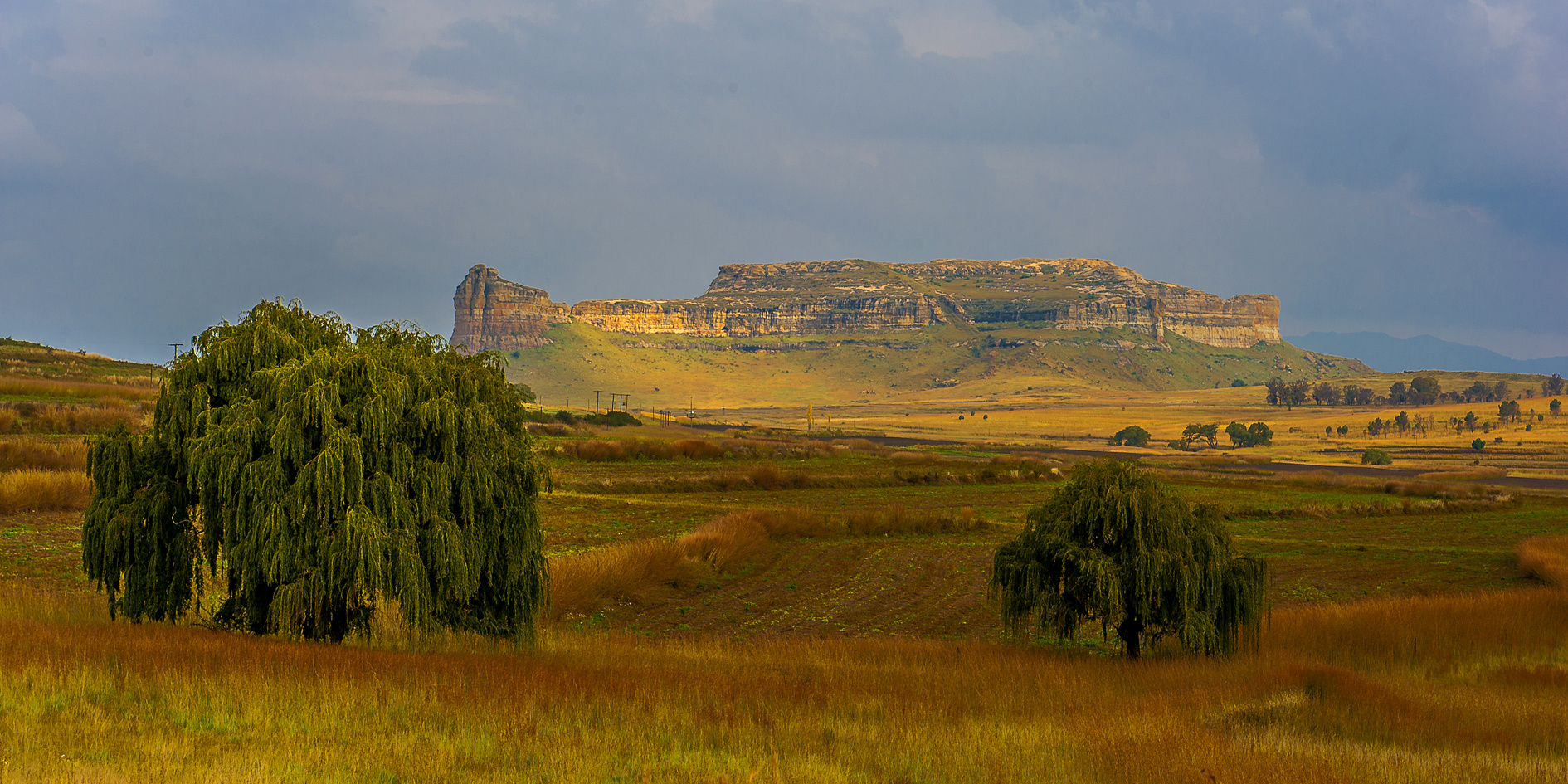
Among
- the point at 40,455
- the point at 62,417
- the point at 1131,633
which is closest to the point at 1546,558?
the point at 1131,633

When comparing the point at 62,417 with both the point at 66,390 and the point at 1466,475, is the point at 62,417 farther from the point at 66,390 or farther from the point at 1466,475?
the point at 1466,475

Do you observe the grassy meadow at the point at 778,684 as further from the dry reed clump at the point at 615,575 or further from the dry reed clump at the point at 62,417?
the dry reed clump at the point at 62,417

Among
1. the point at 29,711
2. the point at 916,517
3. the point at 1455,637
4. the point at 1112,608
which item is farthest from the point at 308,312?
the point at 916,517

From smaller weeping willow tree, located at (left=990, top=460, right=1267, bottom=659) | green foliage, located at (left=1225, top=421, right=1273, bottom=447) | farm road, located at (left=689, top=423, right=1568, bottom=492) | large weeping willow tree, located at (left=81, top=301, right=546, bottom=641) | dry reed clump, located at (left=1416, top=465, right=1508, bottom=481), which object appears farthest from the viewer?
green foliage, located at (left=1225, top=421, right=1273, bottom=447)

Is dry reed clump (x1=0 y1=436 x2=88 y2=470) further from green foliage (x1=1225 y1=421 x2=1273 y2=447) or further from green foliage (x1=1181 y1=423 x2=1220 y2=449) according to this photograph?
green foliage (x1=1225 y1=421 x2=1273 y2=447)

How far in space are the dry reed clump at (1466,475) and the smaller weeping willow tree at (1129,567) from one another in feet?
273

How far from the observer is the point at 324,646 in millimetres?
12156

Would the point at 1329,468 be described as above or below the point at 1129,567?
below

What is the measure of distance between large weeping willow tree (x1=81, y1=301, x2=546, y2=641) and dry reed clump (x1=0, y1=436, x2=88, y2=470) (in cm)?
3019

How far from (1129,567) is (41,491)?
34941 millimetres

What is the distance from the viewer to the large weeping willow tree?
39.9 feet

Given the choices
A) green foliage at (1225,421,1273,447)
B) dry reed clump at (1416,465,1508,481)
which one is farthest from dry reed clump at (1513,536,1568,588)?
green foliage at (1225,421,1273,447)

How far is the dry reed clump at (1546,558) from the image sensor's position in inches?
1156

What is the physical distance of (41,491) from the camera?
3306 cm
